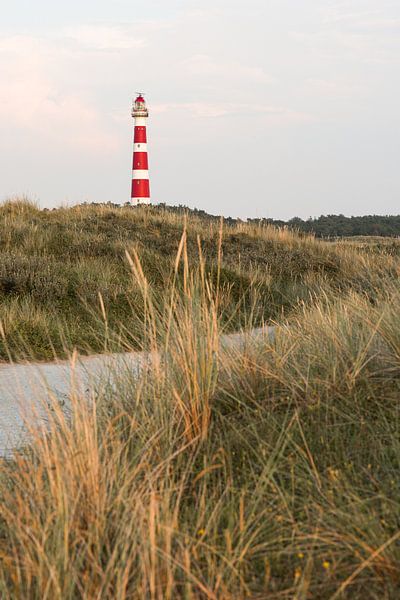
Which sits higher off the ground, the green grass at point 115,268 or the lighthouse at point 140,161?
the lighthouse at point 140,161

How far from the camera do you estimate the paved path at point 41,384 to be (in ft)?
15.0

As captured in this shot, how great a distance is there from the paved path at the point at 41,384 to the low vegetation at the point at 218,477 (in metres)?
0.15

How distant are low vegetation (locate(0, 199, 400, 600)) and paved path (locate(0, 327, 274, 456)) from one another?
6.1 inches

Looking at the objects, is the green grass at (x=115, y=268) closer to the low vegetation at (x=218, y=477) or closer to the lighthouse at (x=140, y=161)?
the low vegetation at (x=218, y=477)

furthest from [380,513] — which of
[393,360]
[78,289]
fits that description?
[78,289]

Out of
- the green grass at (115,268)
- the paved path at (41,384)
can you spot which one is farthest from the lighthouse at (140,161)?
the paved path at (41,384)

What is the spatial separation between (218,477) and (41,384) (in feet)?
8.83

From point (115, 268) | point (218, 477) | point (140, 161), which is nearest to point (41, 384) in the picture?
point (218, 477)

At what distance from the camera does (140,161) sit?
109ft

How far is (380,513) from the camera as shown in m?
2.96

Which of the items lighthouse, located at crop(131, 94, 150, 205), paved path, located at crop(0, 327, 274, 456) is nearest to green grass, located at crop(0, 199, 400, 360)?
paved path, located at crop(0, 327, 274, 456)

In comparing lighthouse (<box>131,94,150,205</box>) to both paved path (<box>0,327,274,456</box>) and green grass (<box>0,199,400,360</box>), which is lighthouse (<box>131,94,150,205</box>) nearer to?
green grass (<box>0,199,400,360</box>)

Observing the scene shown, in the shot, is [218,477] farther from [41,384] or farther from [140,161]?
[140,161]

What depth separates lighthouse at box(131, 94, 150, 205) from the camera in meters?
33.0
